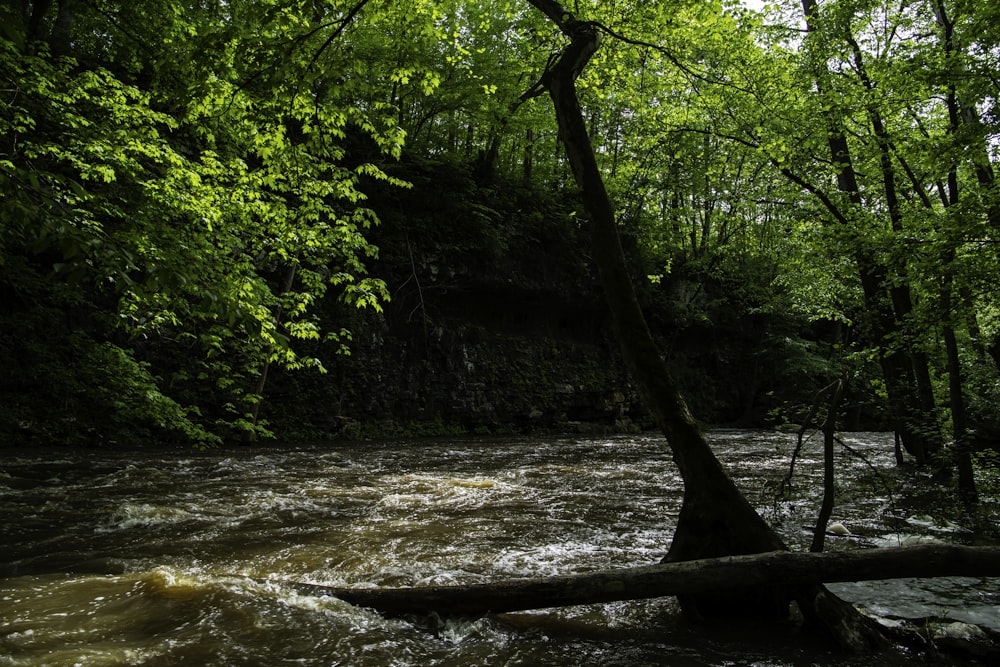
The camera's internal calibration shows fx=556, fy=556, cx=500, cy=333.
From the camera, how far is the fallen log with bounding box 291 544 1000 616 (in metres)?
3.60

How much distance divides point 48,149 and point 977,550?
31.7ft

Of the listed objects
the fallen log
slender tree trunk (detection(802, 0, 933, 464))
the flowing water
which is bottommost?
the flowing water

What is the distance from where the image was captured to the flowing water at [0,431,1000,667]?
3611 millimetres

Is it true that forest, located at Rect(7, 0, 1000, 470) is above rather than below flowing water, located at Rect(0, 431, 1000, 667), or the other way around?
above

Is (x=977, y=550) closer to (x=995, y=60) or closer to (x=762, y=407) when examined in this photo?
(x=995, y=60)

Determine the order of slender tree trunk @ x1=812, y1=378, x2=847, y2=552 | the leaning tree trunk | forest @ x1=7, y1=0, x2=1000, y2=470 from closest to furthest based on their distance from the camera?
1. the leaning tree trunk
2. slender tree trunk @ x1=812, y1=378, x2=847, y2=552
3. forest @ x1=7, y1=0, x2=1000, y2=470

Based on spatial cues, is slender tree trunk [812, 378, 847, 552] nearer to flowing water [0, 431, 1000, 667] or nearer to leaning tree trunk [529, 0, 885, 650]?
leaning tree trunk [529, 0, 885, 650]

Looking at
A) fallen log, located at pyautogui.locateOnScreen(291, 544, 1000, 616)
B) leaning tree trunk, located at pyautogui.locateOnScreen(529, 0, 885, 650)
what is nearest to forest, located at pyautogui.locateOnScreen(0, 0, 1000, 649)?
leaning tree trunk, located at pyautogui.locateOnScreen(529, 0, 885, 650)

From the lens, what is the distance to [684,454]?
469 centimetres

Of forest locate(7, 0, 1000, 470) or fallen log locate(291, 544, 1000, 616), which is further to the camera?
forest locate(7, 0, 1000, 470)

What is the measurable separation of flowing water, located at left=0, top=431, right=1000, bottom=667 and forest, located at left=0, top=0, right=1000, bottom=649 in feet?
2.68

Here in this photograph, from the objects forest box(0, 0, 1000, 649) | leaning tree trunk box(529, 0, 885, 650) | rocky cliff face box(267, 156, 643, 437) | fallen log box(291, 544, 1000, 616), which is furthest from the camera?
rocky cliff face box(267, 156, 643, 437)

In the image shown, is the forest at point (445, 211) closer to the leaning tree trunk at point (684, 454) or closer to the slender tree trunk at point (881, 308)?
the slender tree trunk at point (881, 308)

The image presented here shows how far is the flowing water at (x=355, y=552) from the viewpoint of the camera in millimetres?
3611
